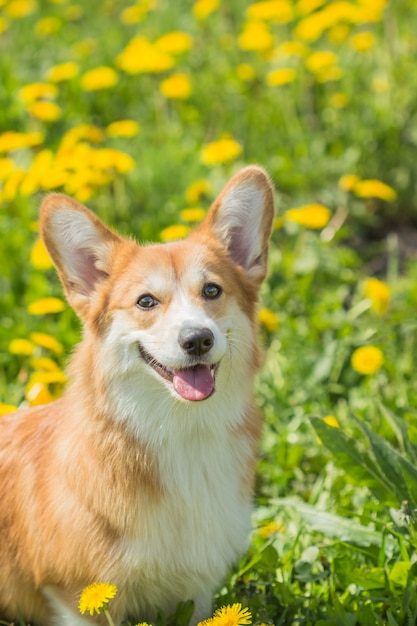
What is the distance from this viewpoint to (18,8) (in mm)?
7891

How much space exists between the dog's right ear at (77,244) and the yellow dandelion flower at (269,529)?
114cm

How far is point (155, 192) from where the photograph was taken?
241 inches

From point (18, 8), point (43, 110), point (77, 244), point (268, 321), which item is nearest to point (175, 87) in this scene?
point (43, 110)

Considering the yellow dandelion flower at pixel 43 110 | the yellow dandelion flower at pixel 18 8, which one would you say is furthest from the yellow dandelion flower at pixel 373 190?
the yellow dandelion flower at pixel 18 8

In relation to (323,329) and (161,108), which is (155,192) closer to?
(161,108)

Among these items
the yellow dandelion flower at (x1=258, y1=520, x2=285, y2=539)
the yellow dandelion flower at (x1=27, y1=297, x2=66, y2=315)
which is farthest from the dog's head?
the yellow dandelion flower at (x1=27, y1=297, x2=66, y2=315)

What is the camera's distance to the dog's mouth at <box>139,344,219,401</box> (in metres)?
3.01

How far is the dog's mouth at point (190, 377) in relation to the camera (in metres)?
3.01

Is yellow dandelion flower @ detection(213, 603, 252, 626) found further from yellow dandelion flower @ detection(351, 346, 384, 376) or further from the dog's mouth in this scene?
yellow dandelion flower @ detection(351, 346, 384, 376)

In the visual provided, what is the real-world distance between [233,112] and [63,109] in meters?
1.26

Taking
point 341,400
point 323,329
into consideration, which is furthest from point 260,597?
point 323,329

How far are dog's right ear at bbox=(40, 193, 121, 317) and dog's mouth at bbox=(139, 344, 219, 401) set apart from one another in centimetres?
38

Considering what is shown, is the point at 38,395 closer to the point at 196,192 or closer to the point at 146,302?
the point at 146,302

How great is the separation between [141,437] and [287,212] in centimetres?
248
